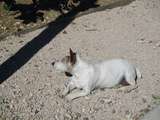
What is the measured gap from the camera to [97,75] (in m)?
6.85

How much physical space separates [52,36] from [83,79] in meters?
2.20

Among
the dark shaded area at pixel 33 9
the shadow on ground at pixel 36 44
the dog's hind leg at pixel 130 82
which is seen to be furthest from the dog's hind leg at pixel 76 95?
the dark shaded area at pixel 33 9

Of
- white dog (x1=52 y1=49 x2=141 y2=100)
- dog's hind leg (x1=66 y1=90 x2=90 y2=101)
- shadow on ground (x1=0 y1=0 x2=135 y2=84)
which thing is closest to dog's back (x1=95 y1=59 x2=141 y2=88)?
white dog (x1=52 y1=49 x2=141 y2=100)

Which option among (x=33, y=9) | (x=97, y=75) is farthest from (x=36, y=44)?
(x=97, y=75)

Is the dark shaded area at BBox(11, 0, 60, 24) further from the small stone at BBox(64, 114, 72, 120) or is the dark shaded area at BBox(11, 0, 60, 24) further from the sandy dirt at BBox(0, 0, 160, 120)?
the small stone at BBox(64, 114, 72, 120)

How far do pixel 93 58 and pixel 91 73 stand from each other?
117cm

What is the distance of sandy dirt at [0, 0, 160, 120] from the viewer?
260 inches

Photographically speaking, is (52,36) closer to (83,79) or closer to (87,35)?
(87,35)

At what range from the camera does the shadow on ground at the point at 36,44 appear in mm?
7652

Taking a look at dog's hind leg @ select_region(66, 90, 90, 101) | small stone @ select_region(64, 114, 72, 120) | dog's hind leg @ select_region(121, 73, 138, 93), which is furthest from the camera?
dog's hind leg @ select_region(121, 73, 138, 93)

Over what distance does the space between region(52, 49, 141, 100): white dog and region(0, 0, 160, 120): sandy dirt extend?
0.13 metres

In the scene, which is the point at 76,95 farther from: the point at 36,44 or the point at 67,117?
the point at 36,44

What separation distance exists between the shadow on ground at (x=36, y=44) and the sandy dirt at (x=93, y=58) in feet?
0.30

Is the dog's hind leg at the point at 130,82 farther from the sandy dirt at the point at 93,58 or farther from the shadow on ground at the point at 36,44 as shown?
the shadow on ground at the point at 36,44
